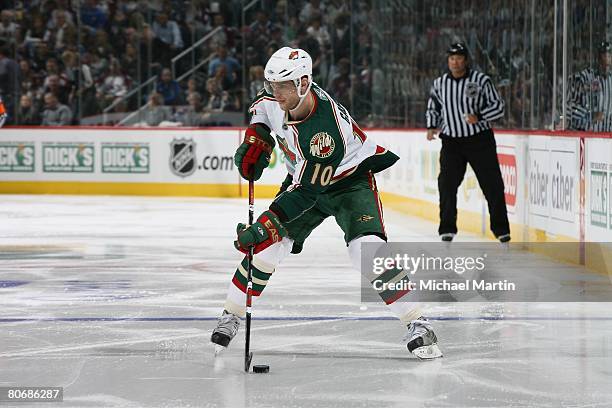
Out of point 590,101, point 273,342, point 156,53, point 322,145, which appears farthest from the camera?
point 156,53

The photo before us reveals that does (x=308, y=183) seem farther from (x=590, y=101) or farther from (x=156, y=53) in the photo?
(x=156, y=53)

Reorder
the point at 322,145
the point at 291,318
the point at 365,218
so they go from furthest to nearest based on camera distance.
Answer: the point at 291,318 → the point at 365,218 → the point at 322,145

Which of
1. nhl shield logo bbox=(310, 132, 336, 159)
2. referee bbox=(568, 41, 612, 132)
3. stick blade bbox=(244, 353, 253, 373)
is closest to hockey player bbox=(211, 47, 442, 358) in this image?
nhl shield logo bbox=(310, 132, 336, 159)

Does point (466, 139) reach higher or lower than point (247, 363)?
higher

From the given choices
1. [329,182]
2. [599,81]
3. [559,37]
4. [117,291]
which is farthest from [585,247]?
[329,182]

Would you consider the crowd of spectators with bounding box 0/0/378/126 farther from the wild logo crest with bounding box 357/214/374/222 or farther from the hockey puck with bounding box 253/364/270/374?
the hockey puck with bounding box 253/364/270/374

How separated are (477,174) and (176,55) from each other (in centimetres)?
1045

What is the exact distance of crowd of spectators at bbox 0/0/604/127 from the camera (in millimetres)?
19219

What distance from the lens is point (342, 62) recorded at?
763 inches

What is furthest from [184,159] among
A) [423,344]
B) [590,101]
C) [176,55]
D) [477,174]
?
[423,344]

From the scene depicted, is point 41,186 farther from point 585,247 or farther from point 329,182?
point 329,182

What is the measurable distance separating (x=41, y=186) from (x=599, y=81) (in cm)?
1111

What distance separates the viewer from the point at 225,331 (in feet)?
19.1

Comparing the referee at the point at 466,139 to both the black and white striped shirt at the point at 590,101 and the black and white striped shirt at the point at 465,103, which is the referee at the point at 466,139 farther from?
the black and white striped shirt at the point at 590,101
